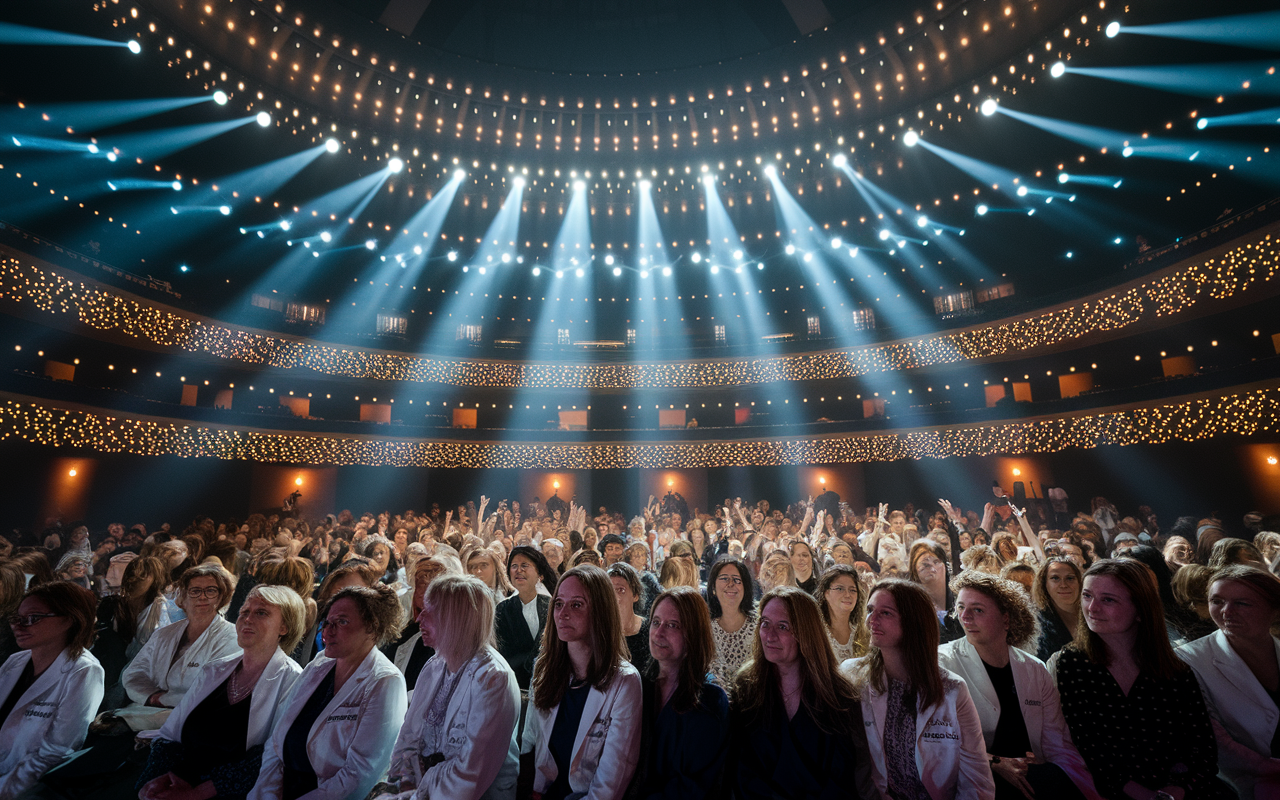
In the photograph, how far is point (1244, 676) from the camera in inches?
132

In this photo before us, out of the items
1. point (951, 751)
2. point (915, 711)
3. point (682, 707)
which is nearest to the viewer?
point (951, 751)

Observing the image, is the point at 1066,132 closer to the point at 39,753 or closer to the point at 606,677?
the point at 606,677

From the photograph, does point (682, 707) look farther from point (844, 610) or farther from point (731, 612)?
point (844, 610)

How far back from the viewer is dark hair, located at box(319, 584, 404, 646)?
137 inches

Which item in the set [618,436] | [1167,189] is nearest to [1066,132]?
[1167,189]

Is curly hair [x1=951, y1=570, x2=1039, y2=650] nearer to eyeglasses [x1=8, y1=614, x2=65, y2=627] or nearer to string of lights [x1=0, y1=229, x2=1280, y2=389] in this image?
eyeglasses [x1=8, y1=614, x2=65, y2=627]

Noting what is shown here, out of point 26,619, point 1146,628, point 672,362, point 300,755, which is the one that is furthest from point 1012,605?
point 672,362

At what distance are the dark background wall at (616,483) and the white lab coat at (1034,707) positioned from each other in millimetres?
18076

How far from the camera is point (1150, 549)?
206 inches

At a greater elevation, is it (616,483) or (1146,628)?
(616,483)

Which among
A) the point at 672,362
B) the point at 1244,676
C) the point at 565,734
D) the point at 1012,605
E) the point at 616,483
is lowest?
the point at 565,734

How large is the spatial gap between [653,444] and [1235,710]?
20.7 m

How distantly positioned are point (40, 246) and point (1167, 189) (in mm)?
29774

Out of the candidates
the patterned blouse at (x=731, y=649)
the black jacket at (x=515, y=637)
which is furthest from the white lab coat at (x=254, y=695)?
the patterned blouse at (x=731, y=649)
